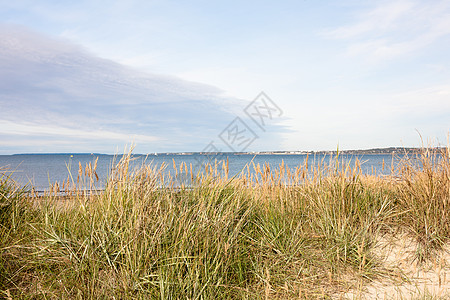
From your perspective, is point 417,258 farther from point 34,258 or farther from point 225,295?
point 34,258

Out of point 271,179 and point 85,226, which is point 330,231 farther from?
point 85,226

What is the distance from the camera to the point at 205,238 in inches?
113

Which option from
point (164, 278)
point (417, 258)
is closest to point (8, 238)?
point (164, 278)

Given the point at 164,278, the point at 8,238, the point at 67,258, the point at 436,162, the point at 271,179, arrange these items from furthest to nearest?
the point at 271,179
the point at 436,162
the point at 8,238
the point at 67,258
the point at 164,278

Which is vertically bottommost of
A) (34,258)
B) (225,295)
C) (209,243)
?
(225,295)

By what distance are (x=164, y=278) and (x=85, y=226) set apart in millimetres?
1179

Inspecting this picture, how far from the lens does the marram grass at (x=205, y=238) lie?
8.96ft

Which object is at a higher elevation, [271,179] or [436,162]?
[436,162]

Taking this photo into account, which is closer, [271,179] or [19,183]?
[19,183]

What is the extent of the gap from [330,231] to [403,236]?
1189 millimetres

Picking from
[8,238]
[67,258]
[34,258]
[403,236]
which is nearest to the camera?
[67,258]

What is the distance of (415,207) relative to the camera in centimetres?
428

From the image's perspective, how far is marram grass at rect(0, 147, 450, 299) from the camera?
2.73 meters

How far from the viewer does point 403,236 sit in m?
4.14
